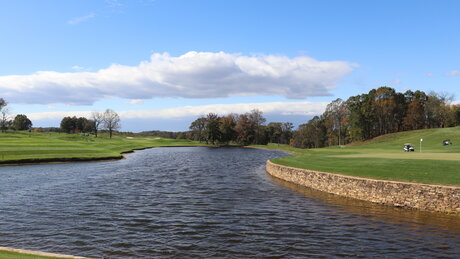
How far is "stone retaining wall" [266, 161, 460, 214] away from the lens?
710 inches

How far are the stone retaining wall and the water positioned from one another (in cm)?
86

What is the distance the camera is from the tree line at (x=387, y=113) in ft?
345

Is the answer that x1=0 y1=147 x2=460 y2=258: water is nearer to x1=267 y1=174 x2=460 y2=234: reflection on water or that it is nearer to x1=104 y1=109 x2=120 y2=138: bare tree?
x1=267 y1=174 x2=460 y2=234: reflection on water

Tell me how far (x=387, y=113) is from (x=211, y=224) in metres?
105

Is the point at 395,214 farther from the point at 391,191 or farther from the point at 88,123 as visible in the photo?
the point at 88,123

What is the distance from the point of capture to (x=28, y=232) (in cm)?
1489

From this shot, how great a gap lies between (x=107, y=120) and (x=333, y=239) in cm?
16108

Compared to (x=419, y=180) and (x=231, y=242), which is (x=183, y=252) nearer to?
(x=231, y=242)

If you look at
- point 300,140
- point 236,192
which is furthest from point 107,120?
point 236,192

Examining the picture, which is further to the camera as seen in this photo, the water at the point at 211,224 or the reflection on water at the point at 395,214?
the reflection on water at the point at 395,214

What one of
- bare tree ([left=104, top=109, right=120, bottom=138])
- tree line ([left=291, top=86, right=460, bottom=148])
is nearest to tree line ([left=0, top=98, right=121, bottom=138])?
bare tree ([left=104, top=109, right=120, bottom=138])

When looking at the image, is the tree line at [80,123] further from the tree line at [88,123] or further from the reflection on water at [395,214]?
the reflection on water at [395,214]

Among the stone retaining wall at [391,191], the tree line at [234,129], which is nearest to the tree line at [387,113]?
the tree line at [234,129]

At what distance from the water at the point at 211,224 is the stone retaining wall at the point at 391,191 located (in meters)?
0.86
